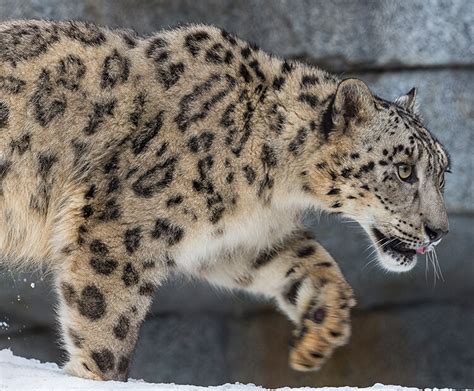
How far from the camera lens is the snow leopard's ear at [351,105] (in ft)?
15.0

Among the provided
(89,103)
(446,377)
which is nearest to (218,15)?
(89,103)

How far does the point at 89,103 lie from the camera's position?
15.1 ft

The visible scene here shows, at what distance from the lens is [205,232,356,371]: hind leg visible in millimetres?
4590

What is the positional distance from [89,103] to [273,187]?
2.64ft

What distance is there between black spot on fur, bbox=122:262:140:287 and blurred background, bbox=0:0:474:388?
2.17m

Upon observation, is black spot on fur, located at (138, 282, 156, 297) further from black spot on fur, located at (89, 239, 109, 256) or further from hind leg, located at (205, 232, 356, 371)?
hind leg, located at (205, 232, 356, 371)

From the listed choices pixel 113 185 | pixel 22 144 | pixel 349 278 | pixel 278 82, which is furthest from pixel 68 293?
pixel 349 278

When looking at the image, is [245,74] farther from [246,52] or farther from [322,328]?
[322,328]

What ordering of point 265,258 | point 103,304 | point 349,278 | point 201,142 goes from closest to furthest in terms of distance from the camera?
point 103,304
point 201,142
point 265,258
point 349,278

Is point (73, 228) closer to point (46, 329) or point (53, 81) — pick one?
point (53, 81)

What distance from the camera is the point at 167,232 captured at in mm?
4375

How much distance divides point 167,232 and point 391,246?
94 cm

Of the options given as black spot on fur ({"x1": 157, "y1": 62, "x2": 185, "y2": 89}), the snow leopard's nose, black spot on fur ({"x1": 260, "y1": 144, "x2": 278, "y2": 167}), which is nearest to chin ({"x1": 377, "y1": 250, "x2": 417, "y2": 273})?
the snow leopard's nose

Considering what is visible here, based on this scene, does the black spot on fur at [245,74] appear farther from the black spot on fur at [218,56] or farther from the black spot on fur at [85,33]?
the black spot on fur at [85,33]
